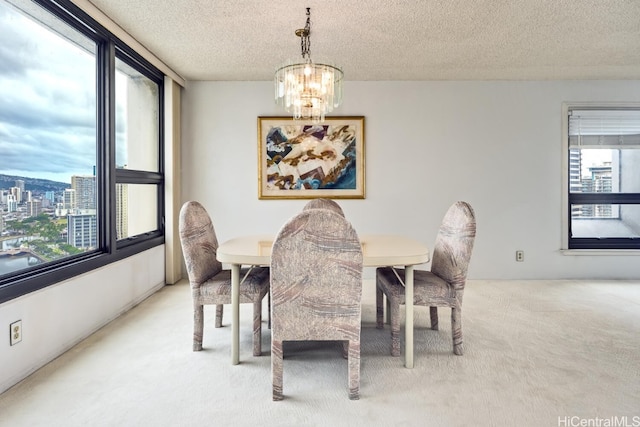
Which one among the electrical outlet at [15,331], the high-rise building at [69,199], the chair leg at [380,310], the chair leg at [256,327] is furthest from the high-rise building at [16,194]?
the chair leg at [380,310]

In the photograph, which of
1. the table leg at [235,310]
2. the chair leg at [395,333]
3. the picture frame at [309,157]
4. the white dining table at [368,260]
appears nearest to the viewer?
the white dining table at [368,260]

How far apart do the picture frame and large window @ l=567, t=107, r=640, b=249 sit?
2.49m

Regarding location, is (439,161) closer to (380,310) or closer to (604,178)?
(604,178)

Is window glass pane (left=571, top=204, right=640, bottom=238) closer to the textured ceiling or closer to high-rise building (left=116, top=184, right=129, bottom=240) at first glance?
the textured ceiling

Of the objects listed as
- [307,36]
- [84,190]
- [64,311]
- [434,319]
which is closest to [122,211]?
[84,190]

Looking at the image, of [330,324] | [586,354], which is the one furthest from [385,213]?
[330,324]

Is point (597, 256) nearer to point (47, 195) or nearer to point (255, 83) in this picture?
point (255, 83)

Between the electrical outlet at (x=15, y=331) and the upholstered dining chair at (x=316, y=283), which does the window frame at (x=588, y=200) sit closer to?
the upholstered dining chair at (x=316, y=283)

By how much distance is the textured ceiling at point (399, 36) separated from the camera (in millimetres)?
2621

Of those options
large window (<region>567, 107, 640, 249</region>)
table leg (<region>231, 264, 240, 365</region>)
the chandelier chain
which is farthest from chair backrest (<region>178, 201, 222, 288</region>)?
large window (<region>567, 107, 640, 249</region>)

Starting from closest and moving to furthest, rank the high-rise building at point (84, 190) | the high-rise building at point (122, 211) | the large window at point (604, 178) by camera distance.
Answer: the high-rise building at point (84, 190), the high-rise building at point (122, 211), the large window at point (604, 178)

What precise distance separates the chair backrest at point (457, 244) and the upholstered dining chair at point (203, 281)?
1159 millimetres

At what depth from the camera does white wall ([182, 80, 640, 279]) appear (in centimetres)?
434

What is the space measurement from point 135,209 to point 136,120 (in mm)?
849
